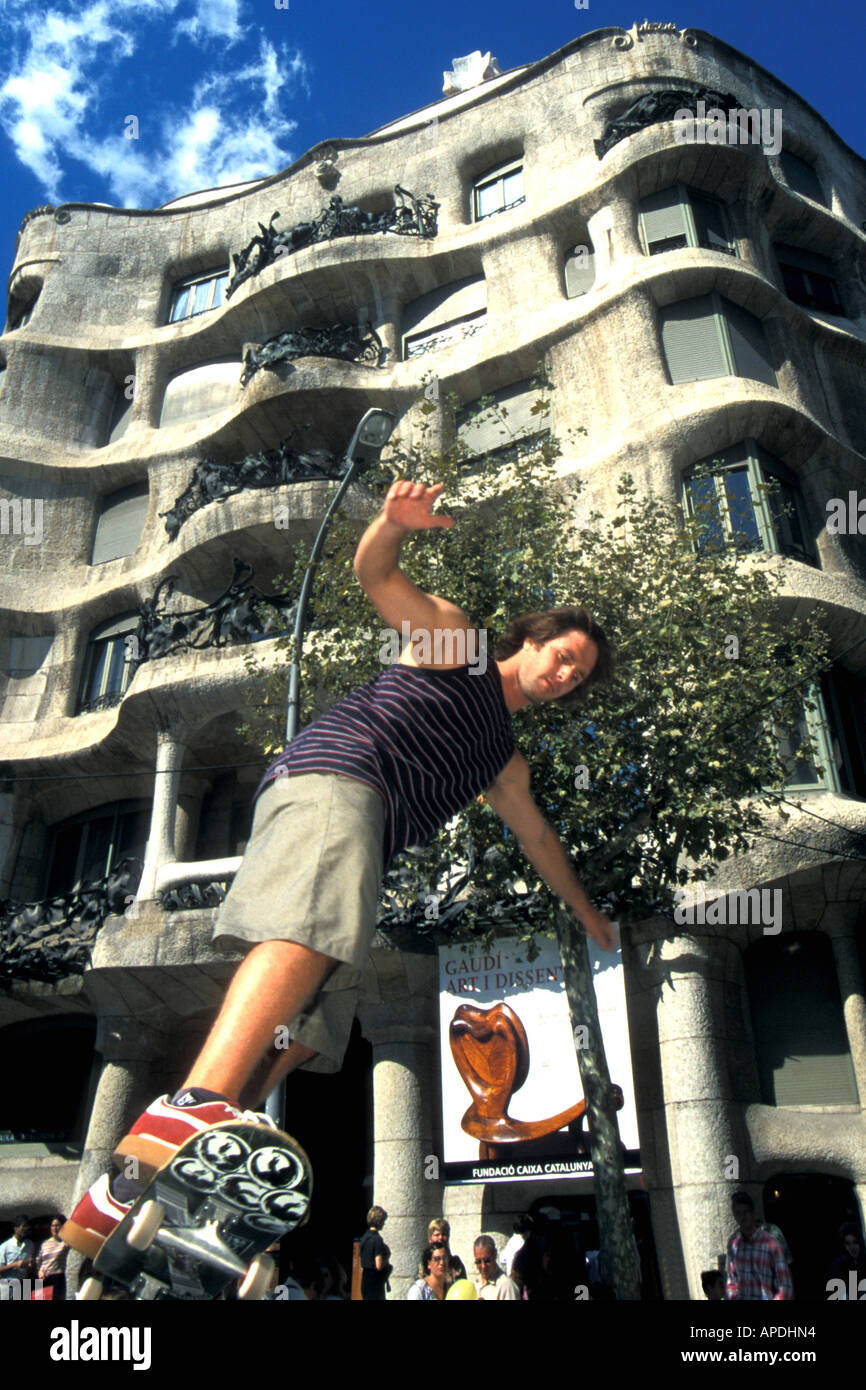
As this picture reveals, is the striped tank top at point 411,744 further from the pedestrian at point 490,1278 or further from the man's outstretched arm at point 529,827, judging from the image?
the pedestrian at point 490,1278

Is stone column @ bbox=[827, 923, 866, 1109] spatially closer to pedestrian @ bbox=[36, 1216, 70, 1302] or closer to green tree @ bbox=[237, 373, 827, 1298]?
green tree @ bbox=[237, 373, 827, 1298]

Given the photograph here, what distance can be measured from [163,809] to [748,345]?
42.5 ft

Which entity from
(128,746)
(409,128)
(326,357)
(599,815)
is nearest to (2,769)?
(128,746)

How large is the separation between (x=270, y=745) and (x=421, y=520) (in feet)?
32.3

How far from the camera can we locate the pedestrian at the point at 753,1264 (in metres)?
8.41

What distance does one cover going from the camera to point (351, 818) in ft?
7.91

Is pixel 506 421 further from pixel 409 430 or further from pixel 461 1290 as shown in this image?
pixel 461 1290

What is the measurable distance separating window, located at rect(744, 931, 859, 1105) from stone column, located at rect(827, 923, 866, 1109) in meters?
0.17

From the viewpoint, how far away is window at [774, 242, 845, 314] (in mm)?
20781

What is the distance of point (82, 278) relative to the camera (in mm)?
25031

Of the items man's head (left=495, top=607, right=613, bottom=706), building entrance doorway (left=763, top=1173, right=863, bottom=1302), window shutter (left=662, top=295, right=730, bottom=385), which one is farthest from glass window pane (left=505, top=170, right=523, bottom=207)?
man's head (left=495, top=607, right=613, bottom=706)

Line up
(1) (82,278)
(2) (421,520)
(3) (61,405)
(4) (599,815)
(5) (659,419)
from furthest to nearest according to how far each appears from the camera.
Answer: (1) (82,278) < (3) (61,405) < (5) (659,419) < (4) (599,815) < (2) (421,520)

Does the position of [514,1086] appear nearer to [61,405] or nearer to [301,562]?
[301,562]

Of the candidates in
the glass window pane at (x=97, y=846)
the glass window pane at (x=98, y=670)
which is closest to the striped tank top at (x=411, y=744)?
the glass window pane at (x=97, y=846)
